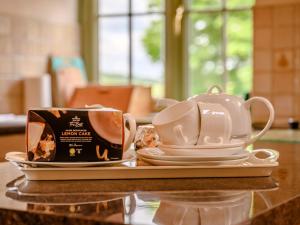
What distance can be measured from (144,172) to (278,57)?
2.28 meters

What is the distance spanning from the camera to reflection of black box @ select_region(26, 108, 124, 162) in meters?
0.87

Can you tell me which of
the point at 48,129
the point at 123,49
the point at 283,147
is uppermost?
the point at 123,49

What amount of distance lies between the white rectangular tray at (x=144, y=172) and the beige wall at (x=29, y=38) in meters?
2.44

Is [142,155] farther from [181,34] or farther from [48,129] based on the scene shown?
[181,34]

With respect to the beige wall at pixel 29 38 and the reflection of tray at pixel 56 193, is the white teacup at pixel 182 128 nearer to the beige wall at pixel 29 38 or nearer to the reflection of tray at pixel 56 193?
the reflection of tray at pixel 56 193

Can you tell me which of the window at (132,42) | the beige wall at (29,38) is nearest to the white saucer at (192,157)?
the beige wall at (29,38)

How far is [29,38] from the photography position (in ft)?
11.4

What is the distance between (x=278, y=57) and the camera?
308 centimetres

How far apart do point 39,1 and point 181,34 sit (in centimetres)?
85

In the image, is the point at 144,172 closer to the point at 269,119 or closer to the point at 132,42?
the point at 269,119

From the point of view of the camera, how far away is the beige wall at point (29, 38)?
3291 mm

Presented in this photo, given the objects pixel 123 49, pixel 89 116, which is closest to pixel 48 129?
pixel 89 116

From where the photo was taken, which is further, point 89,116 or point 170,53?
point 170,53

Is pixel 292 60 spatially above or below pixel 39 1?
below
